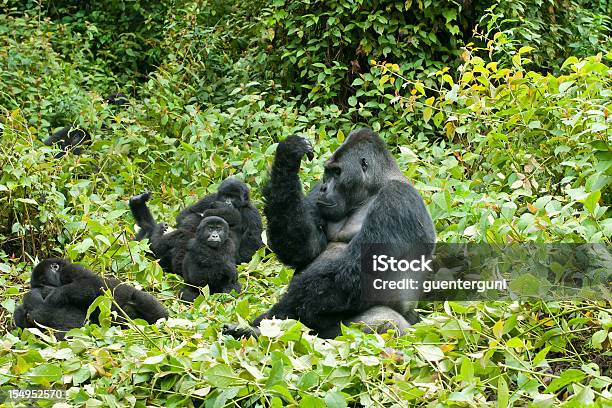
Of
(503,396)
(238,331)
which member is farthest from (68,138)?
(503,396)

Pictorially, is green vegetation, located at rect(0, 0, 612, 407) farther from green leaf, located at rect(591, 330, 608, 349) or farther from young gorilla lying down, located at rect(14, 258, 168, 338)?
young gorilla lying down, located at rect(14, 258, 168, 338)

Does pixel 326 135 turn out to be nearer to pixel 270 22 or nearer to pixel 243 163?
pixel 243 163

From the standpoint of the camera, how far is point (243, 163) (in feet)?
24.3

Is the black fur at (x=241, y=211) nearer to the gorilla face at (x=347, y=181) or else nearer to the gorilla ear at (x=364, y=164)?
the gorilla face at (x=347, y=181)

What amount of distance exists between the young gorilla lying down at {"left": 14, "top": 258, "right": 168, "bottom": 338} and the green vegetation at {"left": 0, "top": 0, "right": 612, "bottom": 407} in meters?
0.22

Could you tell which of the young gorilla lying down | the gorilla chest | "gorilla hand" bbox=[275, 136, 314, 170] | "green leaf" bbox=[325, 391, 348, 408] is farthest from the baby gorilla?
"green leaf" bbox=[325, 391, 348, 408]

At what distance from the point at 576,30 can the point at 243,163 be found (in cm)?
389

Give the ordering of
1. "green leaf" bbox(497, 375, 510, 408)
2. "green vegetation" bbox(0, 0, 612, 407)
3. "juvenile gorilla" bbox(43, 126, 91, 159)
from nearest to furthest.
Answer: "green leaf" bbox(497, 375, 510, 408), "green vegetation" bbox(0, 0, 612, 407), "juvenile gorilla" bbox(43, 126, 91, 159)

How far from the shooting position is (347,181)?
4.88 m

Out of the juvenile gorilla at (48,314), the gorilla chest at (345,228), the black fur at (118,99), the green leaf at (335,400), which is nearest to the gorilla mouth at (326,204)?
the gorilla chest at (345,228)

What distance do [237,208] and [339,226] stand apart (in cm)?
206

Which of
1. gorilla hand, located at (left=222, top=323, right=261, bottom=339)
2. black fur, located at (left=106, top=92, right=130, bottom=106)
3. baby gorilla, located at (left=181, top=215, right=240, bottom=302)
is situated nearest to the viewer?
gorilla hand, located at (left=222, top=323, right=261, bottom=339)

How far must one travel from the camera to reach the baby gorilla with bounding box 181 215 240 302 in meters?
6.11

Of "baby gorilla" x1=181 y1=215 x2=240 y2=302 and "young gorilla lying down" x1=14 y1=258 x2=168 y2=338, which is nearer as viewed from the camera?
"young gorilla lying down" x1=14 y1=258 x2=168 y2=338
